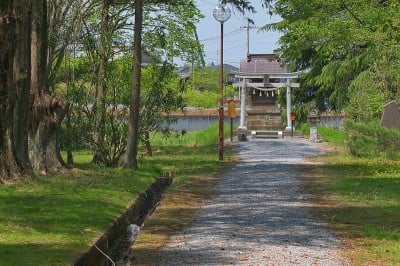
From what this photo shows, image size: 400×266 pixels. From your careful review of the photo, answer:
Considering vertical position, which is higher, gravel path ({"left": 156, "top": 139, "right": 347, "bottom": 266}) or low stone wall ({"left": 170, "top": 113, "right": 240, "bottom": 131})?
low stone wall ({"left": 170, "top": 113, "right": 240, "bottom": 131})

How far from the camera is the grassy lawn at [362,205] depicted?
10031mm

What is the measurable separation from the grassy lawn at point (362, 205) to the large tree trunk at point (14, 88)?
6.13 metres

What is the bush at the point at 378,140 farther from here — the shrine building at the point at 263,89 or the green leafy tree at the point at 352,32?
the shrine building at the point at 263,89

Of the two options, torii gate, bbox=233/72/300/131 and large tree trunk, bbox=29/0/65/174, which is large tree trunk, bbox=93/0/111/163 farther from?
torii gate, bbox=233/72/300/131

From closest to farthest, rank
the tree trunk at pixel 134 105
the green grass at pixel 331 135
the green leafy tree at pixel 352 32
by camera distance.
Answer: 1. the green leafy tree at pixel 352 32
2. the tree trunk at pixel 134 105
3. the green grass at pixel 331 135

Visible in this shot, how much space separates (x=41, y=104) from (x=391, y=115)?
11991 mm

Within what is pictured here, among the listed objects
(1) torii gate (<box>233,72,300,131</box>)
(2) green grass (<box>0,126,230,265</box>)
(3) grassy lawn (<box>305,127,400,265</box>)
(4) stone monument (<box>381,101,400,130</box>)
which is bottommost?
(3) grassy lawn (<box>305,127,400,265</box>)

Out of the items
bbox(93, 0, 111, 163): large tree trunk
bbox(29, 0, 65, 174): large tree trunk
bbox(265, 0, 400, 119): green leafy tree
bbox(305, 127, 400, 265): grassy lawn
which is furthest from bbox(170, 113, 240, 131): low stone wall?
bbox(29, 0, 65, 174): large tree trunk

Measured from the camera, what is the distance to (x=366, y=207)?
14.1m

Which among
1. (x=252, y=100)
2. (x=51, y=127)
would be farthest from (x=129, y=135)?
(x=252, y=100)

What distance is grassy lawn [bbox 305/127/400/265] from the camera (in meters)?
10.0

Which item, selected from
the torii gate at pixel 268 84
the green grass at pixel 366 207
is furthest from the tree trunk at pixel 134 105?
the torii gate at pixel 268 84

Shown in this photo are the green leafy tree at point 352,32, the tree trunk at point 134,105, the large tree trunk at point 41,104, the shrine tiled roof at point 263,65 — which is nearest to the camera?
the large tree trunk at point 41,104

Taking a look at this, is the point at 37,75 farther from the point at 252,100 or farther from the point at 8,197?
the point at 252,100
